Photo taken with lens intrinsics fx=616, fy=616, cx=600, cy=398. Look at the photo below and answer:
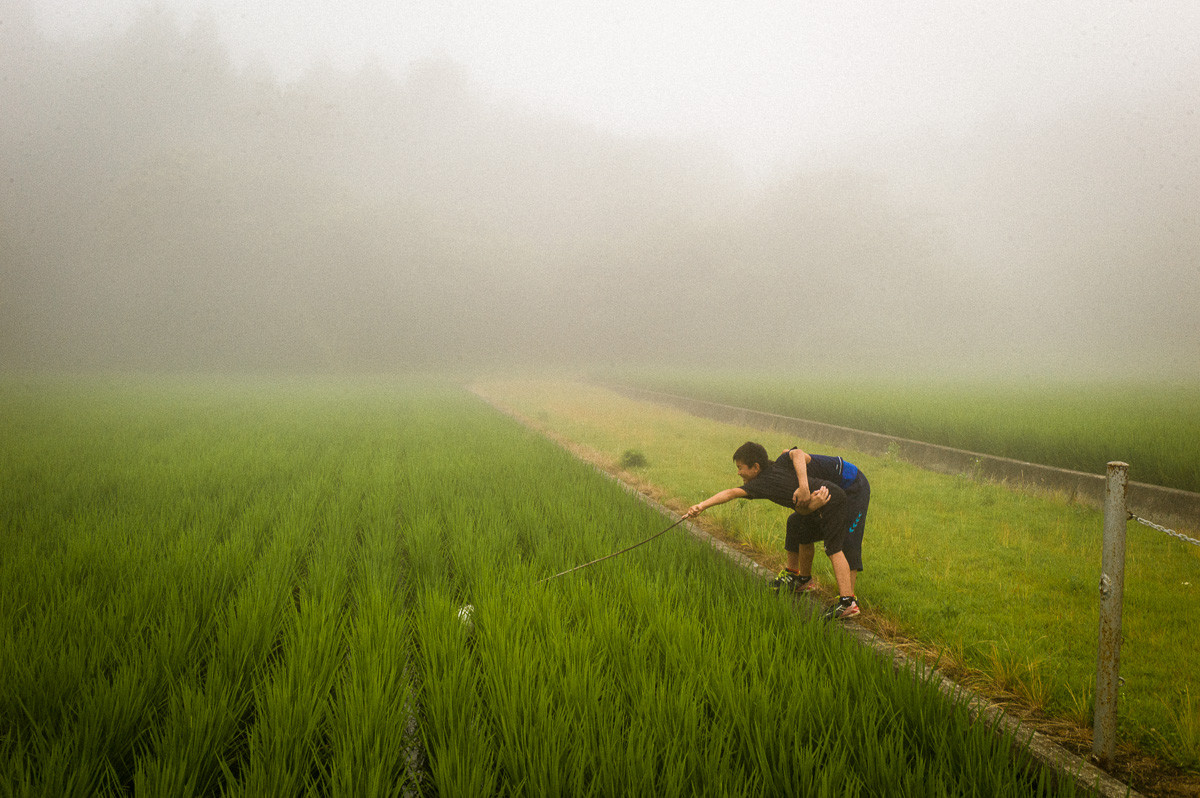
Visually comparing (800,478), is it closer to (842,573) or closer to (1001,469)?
(842,573)

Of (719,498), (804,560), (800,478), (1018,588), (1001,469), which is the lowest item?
(1018,588)

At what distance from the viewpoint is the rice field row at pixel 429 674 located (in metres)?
1.77

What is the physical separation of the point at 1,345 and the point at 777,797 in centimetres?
6268

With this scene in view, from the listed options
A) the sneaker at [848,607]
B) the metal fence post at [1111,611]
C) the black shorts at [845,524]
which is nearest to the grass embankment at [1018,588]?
the sneaker at [848,607]

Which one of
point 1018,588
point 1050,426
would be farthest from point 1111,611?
point 1050,426

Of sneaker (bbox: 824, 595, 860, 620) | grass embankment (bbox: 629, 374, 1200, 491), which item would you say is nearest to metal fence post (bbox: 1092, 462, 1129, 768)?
sneaker (bbox: 824, 595, 860, 620)

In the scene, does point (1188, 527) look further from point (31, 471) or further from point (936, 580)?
point (31, 471)

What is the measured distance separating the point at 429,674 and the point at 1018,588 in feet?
11.9

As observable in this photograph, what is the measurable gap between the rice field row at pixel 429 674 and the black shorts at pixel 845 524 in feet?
1.57

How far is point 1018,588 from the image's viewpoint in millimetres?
3859

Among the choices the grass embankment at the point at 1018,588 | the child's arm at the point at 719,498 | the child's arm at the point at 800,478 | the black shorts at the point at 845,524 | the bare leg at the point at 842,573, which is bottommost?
the grass embankment at the point at 1018,588

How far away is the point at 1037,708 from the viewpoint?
2453 millimetres

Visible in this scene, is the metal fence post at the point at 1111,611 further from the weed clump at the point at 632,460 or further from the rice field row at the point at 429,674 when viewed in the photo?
the weed clump at the point at 632,460

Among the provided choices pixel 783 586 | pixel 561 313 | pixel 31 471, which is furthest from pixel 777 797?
pixel 561 313
